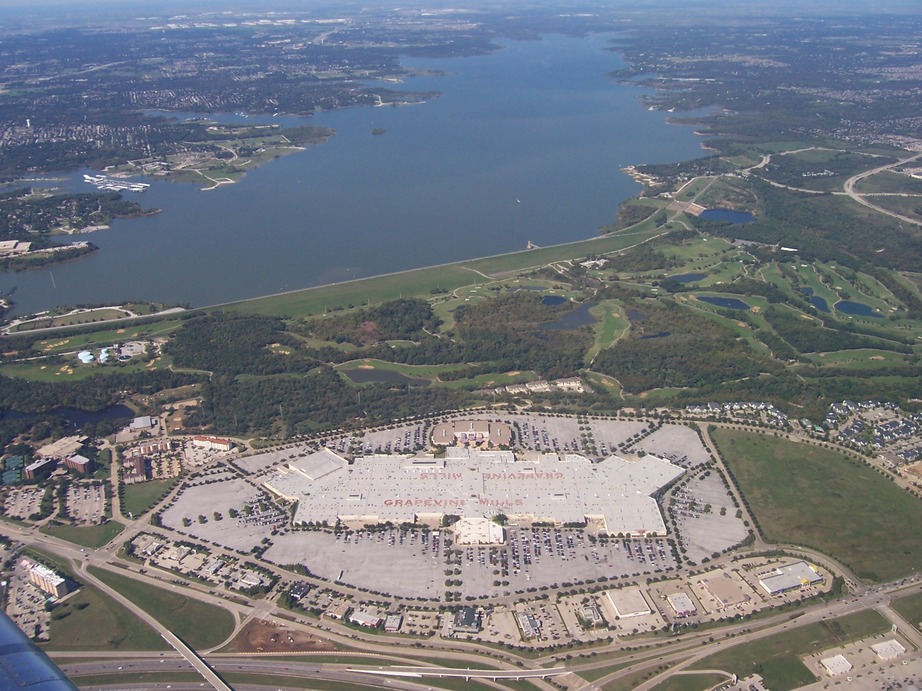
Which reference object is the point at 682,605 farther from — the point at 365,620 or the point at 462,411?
the point at 462,411

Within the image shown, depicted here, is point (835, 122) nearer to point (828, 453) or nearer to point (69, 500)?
point (828, 453)

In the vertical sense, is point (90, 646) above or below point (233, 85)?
below

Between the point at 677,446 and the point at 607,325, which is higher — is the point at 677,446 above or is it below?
below

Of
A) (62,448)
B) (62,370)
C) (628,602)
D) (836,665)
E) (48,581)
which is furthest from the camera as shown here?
(62,370)

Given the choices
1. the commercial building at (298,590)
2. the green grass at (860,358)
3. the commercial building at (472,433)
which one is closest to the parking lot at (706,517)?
the commercial building at (472,433)

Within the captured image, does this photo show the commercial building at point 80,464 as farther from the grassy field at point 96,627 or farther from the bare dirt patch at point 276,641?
the bare dirt patch at point 276,641

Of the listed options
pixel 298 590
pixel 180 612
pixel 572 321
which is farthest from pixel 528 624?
pixel 572 321

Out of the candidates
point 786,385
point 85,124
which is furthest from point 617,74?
point 786,385
